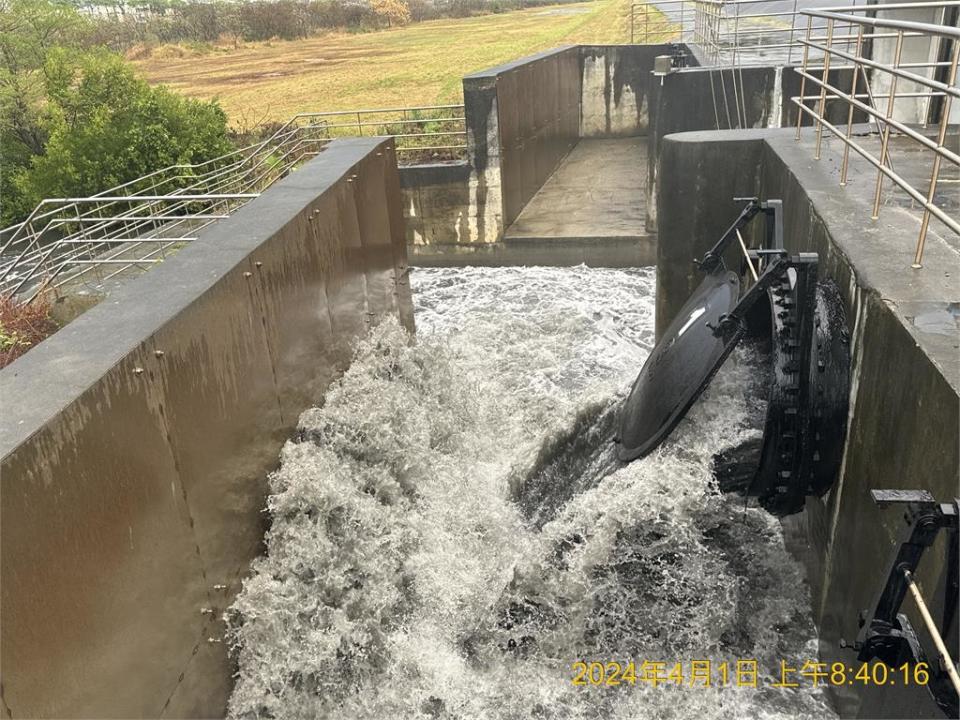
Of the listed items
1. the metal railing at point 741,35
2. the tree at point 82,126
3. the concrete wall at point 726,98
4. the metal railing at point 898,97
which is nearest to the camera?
the metal railing at point 898,97

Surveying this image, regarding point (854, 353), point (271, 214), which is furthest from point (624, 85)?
point (854, 353)

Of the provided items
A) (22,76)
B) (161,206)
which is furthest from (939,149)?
(22,76)

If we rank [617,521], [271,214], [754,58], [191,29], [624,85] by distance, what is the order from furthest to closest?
1. [191,29]
2. [624,85]
3. [754,58]
4. [271,214]
5. [617,521]

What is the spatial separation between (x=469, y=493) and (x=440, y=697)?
2170mm

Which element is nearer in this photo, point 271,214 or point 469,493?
point 271,214

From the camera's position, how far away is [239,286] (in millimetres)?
4879

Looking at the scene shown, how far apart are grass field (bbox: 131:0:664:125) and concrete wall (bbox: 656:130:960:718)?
73.1 feet

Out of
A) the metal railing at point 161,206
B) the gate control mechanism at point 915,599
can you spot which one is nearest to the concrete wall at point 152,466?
the gate control mechanism at point 915,599

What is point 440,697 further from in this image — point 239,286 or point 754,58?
point 754,58

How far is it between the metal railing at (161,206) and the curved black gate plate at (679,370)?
5.49m

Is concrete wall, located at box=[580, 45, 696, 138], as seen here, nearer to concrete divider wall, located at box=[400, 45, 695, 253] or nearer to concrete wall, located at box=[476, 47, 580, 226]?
concrete wall, located at box=[476, 47, 580, 226]

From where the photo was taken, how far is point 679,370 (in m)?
5.27

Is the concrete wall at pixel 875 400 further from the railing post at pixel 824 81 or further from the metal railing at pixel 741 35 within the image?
the metal railing at pixel 741 35

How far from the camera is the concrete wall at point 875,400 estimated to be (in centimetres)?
292
